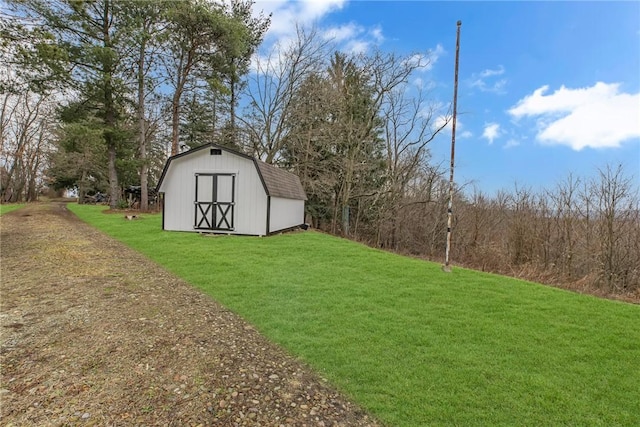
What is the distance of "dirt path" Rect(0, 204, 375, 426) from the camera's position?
2.22 meters

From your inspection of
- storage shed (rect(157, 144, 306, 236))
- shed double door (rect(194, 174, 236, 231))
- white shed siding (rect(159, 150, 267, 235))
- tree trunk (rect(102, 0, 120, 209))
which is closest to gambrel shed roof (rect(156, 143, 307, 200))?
storage shed (rect(157, 144, 306, 236))

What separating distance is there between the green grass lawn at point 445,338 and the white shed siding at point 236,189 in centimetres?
415

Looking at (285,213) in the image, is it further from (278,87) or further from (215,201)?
(278,87)

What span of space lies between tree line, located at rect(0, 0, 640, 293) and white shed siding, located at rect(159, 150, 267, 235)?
6943 millimetres

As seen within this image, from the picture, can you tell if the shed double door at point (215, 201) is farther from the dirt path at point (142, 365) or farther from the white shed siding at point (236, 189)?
the dirt path at point (142, 365)

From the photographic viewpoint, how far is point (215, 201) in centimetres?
1102

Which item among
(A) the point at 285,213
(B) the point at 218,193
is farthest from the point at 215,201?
(A) the point at 285,213

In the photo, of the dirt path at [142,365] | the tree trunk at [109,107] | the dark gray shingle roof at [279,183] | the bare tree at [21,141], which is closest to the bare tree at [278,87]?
the dark gray shingle roof at [279,183]

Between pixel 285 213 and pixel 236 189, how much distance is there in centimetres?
245

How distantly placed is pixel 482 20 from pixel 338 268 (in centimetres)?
879

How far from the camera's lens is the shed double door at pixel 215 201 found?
1099cm

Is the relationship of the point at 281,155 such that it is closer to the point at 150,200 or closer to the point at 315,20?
the point at 315,20

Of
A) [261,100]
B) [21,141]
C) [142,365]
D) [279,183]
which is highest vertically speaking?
[261,100]

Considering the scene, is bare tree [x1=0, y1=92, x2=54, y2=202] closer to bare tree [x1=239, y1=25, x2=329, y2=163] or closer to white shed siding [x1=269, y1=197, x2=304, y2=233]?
bare tree [x1=239, y1=25, x2=329, y2=163]
